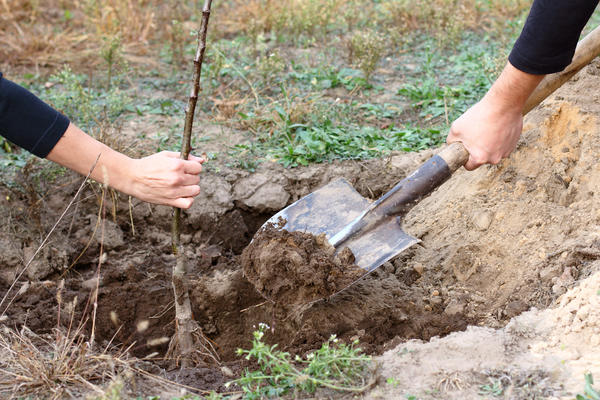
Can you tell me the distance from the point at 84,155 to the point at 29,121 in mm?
231

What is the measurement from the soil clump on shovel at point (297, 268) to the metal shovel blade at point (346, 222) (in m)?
0.11

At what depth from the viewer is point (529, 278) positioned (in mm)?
2559

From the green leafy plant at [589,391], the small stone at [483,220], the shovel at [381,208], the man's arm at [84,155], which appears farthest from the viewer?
the small stone at [483,220]

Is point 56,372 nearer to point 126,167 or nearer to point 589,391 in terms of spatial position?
point 126,167

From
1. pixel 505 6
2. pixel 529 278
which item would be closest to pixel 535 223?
pixel 529 278

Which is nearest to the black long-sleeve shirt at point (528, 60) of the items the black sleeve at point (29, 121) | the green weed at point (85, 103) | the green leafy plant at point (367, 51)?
the black sleeve at point (29, 121)

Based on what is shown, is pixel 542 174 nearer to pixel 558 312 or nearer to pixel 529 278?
pixel 529 278

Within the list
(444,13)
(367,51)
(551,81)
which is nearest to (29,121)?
(551,81)

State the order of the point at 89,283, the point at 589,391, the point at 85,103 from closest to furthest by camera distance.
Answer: the point at 589,391 < the point at 89,283 < the point at 85,103

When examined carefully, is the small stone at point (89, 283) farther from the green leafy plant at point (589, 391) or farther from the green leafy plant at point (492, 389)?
the green leafy plant at point (589, 391)

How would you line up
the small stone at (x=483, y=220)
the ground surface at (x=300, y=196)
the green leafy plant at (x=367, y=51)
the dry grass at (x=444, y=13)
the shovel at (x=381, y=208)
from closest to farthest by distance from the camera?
the ground surface at (x=300, y=196) → the shovel at (x=381, y=208) → the small stone at (x=483, y=220) → the green leafy plant at (x=367, y=51) → the dry grass at (x=444, y=13)

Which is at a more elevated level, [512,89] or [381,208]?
[512,89]

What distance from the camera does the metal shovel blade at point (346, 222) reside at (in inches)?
107

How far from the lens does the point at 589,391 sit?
69.9 inches
